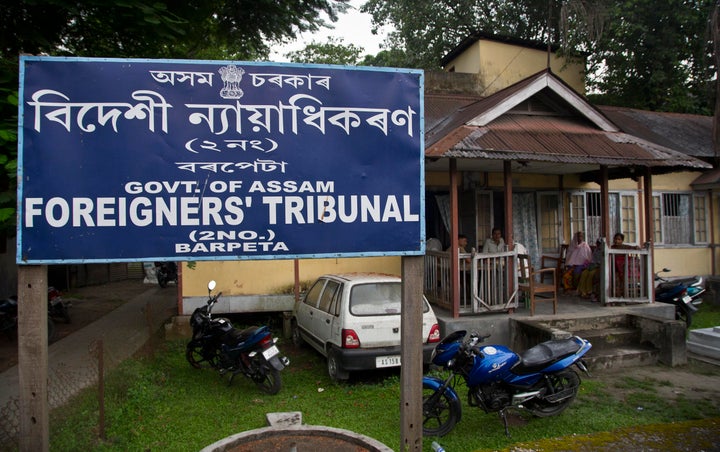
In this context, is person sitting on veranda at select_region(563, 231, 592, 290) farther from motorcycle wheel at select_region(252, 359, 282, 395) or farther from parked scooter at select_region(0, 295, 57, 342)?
parked scooter at select_region(0, 295, 57, 342)

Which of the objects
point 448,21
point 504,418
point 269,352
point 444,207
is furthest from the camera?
point 448,21

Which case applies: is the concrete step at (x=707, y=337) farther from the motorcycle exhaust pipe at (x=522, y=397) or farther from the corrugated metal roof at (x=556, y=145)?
the motorcycle exhaust pipe at (x=522, y=397)

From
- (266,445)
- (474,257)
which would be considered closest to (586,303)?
(474,257)

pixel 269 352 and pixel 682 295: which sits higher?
pixel 682 295

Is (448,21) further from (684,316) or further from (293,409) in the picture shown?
(293,409)

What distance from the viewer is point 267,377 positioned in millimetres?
6332

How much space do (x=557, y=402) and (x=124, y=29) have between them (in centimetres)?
622

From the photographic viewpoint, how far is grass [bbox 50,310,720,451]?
4.81 m

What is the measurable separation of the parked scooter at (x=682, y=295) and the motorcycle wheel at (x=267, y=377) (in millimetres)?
7884

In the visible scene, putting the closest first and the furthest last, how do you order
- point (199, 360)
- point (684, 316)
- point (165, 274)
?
1. point (199, 360)
2. point (684, 316)
3. point (165, 274)

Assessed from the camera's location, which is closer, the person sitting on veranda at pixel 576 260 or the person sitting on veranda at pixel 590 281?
the person sitting on veranda at pixel 590 281

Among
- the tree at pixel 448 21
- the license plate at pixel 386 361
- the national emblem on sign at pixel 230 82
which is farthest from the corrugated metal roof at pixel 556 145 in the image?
the tree at pixel 448 21

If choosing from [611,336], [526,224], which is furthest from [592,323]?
[526,224]

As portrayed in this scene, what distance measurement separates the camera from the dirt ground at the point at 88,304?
27.4ft
